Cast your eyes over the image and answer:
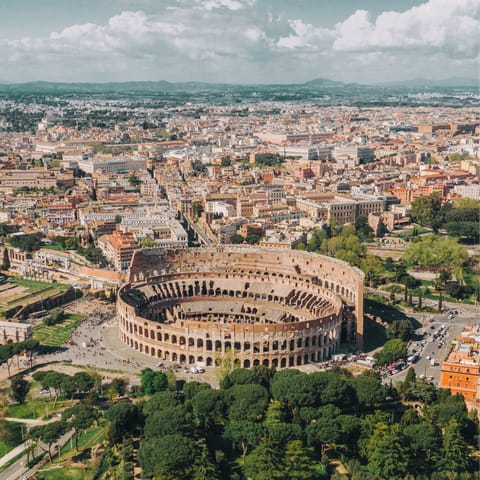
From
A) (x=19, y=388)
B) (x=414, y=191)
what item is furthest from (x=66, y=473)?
(x=414, y=191)

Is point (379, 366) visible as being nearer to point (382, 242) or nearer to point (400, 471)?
point (400, 471)

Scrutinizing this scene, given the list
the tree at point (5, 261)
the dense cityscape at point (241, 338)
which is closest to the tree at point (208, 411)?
the dense cityscape at point (241, 338)

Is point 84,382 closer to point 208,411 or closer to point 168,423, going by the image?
point 208,411

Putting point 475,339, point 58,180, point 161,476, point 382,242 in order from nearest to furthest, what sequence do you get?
point 161,476
point 475,339
point 382,242
point 58,180

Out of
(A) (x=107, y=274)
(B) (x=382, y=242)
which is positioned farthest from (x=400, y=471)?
(B) (x=382, y=242)

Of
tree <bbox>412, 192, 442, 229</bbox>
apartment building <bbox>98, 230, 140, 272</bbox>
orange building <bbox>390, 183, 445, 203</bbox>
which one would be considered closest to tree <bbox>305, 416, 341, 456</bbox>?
apartment building <bbox>98, 230, 140, 272</bbox>

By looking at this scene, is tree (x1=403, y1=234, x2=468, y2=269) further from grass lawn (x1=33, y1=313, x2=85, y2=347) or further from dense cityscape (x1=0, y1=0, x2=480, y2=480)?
grass lawn (x1=33, y1=313, x2=85, y2=347)
